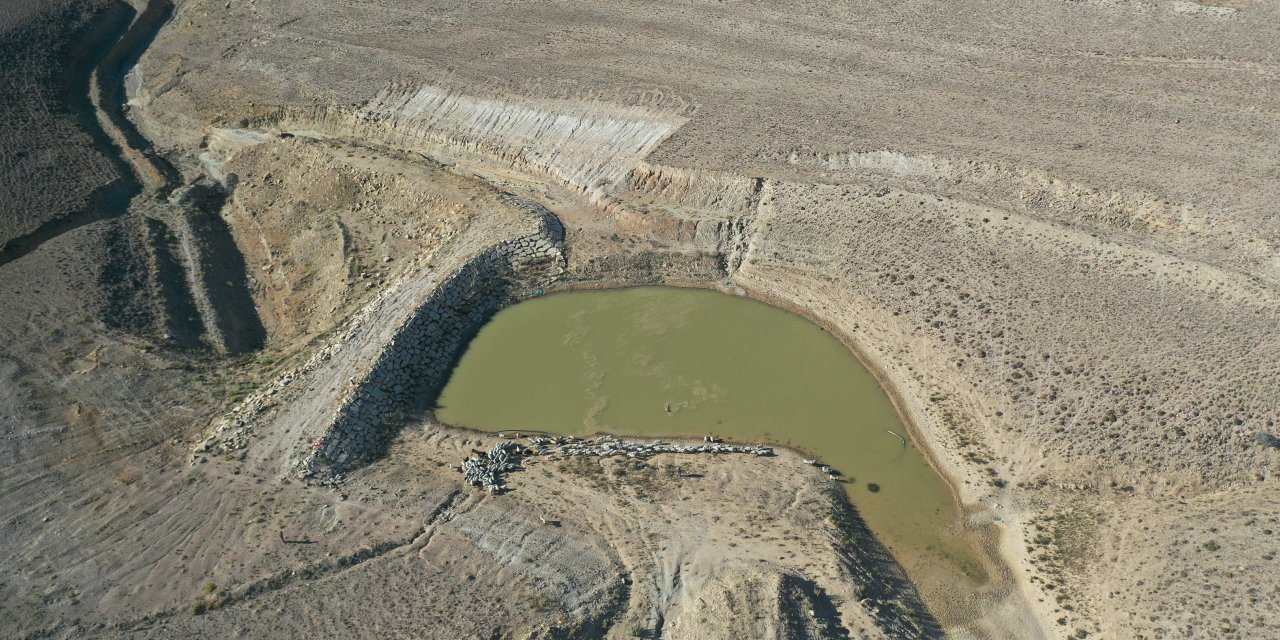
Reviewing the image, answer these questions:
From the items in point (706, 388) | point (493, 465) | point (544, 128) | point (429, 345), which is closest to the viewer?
point (493, 465)

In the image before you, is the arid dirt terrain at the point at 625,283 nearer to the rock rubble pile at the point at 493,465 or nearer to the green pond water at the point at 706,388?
the rock rubble pile at the point at 493,465

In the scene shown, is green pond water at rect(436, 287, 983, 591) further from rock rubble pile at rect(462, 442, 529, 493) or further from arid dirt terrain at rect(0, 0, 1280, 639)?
rock rubble pile at rect(462, 442, 529, 493)

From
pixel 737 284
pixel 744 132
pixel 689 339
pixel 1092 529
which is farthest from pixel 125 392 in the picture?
pixel 1092 529

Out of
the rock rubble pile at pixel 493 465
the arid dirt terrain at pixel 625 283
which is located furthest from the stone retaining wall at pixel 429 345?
the rock rubble pile at pixel 493 465

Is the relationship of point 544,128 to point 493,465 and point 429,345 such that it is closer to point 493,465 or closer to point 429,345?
point 429,345

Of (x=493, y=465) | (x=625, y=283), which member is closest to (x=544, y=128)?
(x=625, y=283)

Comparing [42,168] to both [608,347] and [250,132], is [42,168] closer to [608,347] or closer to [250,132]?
[250,132]
